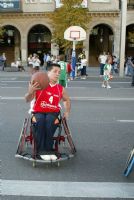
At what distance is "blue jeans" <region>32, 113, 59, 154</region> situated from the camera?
5.50 m

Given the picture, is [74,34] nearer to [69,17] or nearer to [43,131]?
[69,17]

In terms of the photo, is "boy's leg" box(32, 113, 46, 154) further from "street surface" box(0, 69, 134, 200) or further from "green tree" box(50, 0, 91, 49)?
"green tree" box(50, 0, 91, 49)

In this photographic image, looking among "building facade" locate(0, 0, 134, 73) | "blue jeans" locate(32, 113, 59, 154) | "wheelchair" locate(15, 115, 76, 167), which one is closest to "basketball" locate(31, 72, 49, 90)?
"blue jeans" locate(32, 113, 59, 154)

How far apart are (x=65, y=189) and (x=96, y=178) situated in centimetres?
62

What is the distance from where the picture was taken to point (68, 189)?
4.69 meters

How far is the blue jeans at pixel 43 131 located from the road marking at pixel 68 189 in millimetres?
761

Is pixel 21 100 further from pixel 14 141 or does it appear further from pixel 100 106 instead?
pixel 14 141

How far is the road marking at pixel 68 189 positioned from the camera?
4500mm

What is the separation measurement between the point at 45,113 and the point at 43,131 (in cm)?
30

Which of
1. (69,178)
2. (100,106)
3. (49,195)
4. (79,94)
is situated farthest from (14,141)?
(79,94)

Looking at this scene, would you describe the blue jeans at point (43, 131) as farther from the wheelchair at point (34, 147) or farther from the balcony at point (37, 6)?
the balcony at point (37, 6)

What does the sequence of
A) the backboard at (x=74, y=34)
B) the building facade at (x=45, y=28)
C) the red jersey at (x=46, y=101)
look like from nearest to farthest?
the red jersey at (x=46, y=101), the backboard at (x=74, y=34), the building facade at (x=45, y=28)

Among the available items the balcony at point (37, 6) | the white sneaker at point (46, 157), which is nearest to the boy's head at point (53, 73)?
the white sneaker at point (46, 157)

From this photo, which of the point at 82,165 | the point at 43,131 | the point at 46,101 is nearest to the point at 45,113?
the point at 46,101
